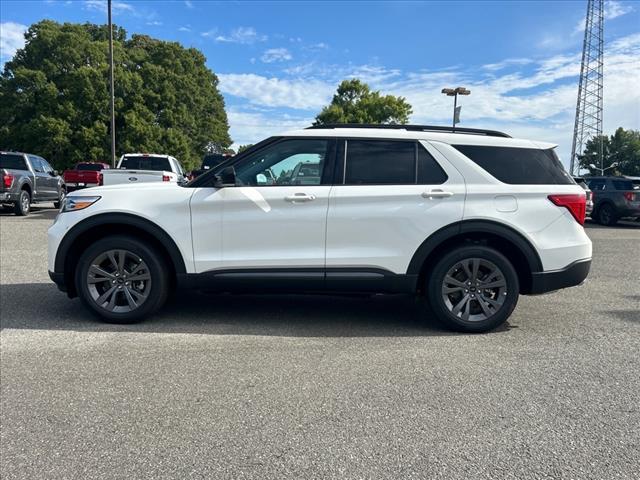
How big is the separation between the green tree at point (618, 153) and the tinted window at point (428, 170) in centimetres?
8054

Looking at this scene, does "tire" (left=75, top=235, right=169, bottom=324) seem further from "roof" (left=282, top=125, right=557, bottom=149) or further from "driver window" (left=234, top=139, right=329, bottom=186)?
"roof" (left=282, top=125, right=557, bottom=149)

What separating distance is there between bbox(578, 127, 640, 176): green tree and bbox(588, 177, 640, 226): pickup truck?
65.2 m

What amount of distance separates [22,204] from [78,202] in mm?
11726

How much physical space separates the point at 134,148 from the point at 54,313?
36463 mm

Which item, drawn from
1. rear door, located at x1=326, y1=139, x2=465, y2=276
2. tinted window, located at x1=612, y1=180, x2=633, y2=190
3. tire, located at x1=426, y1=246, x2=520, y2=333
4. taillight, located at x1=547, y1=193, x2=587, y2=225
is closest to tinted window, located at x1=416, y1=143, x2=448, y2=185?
rear door, located at x1=326, y1=139, x2=465, y2=276

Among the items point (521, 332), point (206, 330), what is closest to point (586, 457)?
point (521, 332)

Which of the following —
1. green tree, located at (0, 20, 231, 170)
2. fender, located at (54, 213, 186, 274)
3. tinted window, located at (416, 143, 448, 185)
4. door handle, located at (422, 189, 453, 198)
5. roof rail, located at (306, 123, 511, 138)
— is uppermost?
green tree, located at (0, 20, 231, 170)

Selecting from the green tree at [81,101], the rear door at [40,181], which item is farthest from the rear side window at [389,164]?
the green tree at [81,101]

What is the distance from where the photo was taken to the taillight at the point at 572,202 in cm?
464

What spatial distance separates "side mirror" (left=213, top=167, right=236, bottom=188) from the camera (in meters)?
4.60

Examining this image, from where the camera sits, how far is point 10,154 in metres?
15.3

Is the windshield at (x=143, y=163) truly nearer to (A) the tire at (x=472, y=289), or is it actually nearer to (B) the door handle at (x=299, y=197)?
(B) the door handle at (x=299, y=197)

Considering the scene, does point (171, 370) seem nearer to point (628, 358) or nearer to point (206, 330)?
point (206, 330)

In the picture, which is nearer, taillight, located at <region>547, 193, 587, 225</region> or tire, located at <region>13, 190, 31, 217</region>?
taillight, located at <region>547, 193, 587, 225</region>
